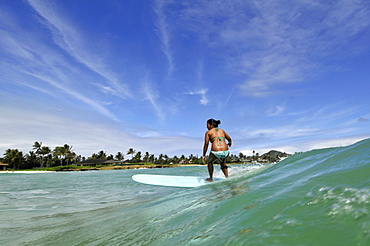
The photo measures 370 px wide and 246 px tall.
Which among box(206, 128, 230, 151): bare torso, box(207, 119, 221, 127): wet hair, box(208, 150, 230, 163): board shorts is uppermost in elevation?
box(207, 119, 221, 127): wet hair

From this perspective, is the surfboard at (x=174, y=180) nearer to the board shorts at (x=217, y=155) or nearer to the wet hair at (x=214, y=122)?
the board shorts at (x=217, y=155)

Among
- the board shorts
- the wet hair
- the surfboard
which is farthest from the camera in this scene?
the wet hair

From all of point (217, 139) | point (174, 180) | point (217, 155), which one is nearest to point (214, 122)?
point (217, 139)

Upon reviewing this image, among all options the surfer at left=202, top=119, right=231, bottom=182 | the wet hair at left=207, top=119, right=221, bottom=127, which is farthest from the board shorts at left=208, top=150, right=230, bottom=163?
the wet hair at left=207, top=119, right=221, bottom=127

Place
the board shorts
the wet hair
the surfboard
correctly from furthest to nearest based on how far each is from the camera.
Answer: the wet hair < the board shorts < the surfboard

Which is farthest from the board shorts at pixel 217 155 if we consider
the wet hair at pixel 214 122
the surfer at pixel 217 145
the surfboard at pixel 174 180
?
the wet hair at pixel 214 122

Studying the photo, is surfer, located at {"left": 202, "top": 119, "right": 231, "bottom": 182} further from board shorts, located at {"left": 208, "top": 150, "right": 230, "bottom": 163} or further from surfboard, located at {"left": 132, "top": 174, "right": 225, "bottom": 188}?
surfboard, located at {"left": 132, "top": 174, "right": 225, "bottom": 188}

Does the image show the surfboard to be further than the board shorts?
No

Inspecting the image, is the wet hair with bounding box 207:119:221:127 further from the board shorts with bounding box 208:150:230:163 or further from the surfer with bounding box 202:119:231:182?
the board shorts with bounding box 208:150:230:163

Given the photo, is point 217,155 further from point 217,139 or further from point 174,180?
point 174,180

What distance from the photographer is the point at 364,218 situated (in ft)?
4.05

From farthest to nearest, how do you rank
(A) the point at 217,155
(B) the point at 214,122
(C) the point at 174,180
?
(C) the point at 174,180
(B) the point at 214,122
(A) the point at 217,155

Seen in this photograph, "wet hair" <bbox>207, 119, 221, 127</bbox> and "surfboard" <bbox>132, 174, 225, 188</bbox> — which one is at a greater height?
"wet hair" <bbox>207, 119, 221, 127</bbox>

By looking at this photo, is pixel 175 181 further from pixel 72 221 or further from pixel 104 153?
pixel 104 153
